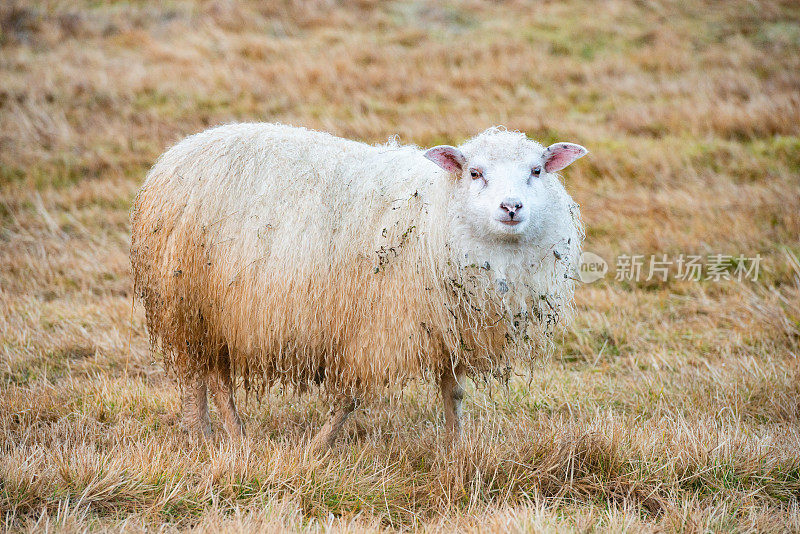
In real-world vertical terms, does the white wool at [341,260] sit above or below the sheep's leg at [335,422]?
above

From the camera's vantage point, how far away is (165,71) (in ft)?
35.4

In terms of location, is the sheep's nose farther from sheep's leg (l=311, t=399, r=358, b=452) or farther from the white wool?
sheep's leg (l=311, t=399, r=358, b=452)

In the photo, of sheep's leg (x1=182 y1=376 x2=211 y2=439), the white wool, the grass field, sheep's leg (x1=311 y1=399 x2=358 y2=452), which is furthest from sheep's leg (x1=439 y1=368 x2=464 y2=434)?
sheep's leg (x1=182 y1=376 x2=211 y2=439)

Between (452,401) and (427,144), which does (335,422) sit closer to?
(452,401)

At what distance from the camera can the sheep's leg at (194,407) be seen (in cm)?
374

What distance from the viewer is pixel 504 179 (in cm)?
292

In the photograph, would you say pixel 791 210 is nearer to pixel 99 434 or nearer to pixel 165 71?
pixel 99 434

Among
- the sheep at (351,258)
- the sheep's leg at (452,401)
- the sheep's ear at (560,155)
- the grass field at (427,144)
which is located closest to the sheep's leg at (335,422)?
the sheep at (351,258)

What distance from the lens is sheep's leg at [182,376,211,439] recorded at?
12.3 feet

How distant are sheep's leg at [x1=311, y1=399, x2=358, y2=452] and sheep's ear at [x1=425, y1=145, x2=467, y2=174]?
4.27 ft

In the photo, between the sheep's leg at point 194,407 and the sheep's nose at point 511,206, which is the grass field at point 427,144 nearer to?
the sheep's leg at point 194,407

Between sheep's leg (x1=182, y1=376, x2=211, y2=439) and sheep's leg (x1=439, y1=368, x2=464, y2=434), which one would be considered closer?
sheep's leg (x1=439, y1=368, x2=464, y2=434)

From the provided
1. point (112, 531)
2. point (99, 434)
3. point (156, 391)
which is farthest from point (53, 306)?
point (112, 531)

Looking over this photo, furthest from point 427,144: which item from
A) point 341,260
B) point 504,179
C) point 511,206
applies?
point 511,206
